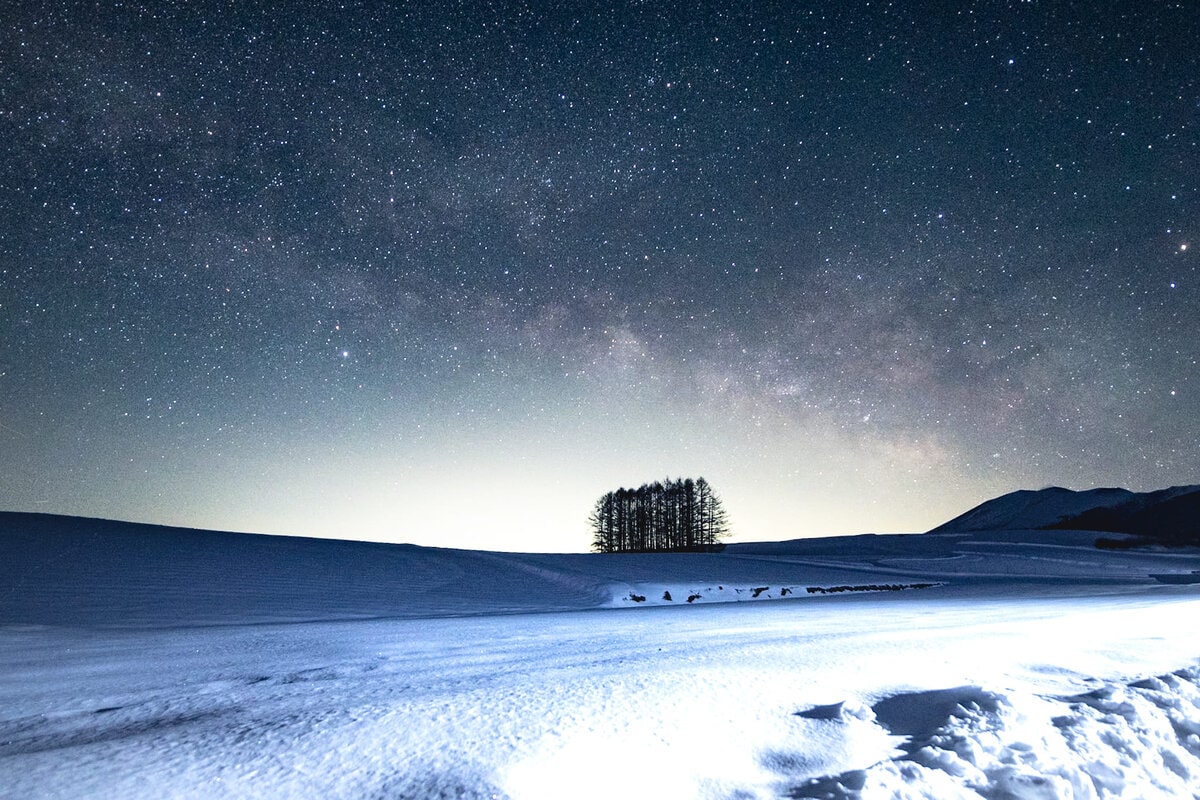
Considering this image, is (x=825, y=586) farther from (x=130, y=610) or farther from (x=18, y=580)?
(x=18, y=580)

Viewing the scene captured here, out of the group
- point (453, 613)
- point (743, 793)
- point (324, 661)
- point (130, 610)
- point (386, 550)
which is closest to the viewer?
point (743, 793)

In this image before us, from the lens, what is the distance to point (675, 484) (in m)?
56.5

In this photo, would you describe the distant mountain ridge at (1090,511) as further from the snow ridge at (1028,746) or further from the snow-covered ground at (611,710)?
the snow ridge at (1028,746)

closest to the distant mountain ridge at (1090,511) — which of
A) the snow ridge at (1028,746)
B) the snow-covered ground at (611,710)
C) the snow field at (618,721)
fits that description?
the snow-covered ground at (611,710)

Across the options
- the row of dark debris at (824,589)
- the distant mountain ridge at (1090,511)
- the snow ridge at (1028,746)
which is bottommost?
the row of dark debris at (824,589)

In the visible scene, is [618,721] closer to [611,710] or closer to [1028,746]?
[611,710]

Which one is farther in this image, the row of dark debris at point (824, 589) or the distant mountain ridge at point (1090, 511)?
the distant mountain ridge at point (1090, 511)

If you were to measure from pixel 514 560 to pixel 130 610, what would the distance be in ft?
43.8

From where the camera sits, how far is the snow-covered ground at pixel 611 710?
7.77ft

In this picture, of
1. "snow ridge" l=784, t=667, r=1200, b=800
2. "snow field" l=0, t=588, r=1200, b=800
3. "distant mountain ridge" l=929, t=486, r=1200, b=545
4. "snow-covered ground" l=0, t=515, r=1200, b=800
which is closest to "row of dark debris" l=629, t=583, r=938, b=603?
"snow-covered ground" l=0, t=515, r=1200, b=800

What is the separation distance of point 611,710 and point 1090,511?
169924 mm

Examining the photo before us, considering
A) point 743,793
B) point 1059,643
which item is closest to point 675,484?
point 1059,643

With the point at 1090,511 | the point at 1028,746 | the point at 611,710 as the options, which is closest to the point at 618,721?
the point at 611,710

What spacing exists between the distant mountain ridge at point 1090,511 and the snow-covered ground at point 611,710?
110783 mm
